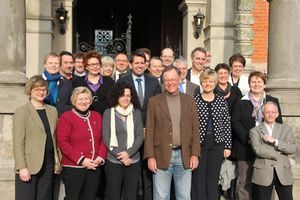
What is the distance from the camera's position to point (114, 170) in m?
6.18

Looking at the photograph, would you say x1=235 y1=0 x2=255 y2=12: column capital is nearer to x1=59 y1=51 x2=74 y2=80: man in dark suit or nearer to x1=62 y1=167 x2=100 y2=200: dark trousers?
x1=59 y1=51 x2=74 y2=80: man in dark suit

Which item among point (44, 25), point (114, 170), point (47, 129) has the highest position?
point (44, 25)

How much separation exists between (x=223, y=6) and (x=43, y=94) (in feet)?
24.2

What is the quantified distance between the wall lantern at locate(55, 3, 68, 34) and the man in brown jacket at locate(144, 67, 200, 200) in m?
6.49

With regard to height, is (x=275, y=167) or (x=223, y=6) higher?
(x=223, y=6)

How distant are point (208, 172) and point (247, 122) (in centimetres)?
82

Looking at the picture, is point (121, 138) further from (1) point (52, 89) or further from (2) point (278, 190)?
(2) point (278, 190)

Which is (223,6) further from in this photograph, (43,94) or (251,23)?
(43,94)

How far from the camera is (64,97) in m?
6.54

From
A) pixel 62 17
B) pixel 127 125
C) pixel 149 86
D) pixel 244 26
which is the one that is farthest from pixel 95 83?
pixel 244 26

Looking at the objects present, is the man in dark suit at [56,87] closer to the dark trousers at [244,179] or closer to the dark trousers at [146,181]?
the dark trousers at [146,181]

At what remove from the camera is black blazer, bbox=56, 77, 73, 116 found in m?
6.48

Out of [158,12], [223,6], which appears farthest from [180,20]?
[223,6]

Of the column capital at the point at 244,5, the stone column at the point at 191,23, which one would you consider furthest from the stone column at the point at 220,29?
the column capital at the point at 244,5
